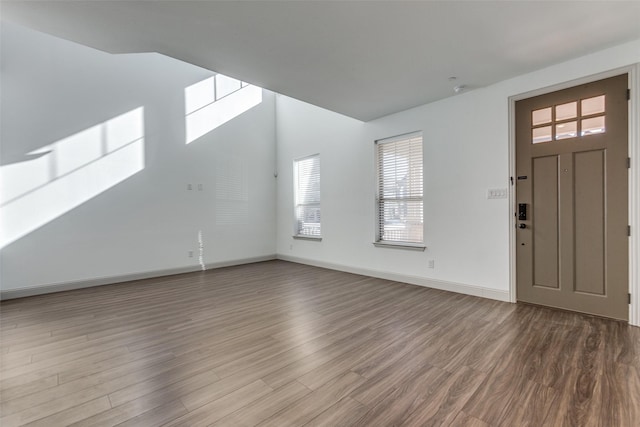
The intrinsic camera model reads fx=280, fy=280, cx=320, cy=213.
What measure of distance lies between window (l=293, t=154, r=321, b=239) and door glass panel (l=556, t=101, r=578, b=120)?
12.6 feet

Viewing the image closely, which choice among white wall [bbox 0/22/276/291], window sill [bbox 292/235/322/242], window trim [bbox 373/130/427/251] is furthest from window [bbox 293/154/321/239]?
window trim [bbox 373/130/427/251]

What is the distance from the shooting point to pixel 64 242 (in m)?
4.20

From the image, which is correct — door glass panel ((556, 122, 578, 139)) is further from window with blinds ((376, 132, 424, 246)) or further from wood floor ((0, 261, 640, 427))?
wood floor ((0, 261, 640, 427))

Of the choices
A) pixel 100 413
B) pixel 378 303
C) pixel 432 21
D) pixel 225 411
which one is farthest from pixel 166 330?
pixel 432 21

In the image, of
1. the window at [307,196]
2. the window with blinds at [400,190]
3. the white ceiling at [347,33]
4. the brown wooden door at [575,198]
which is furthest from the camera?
the window at [307,196]

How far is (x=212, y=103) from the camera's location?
18.8ft

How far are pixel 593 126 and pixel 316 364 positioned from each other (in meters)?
3.58

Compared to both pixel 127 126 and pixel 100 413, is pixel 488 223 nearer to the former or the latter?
pixel 100 413

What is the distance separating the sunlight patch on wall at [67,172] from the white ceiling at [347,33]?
2.26 meters

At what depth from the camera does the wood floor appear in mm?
1547

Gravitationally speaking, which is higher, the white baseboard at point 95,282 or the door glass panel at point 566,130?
the door glass panel at point 566,130

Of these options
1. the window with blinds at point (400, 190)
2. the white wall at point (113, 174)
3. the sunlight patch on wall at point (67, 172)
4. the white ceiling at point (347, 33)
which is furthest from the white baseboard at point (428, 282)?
the sunlight patch on wall at point (67, 172)

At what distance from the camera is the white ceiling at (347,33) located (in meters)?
2.12

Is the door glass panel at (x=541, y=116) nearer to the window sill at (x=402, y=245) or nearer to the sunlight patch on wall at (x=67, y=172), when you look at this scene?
the window sill at (x=402, y=245)
